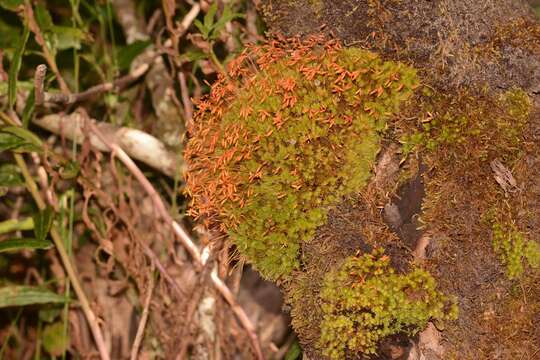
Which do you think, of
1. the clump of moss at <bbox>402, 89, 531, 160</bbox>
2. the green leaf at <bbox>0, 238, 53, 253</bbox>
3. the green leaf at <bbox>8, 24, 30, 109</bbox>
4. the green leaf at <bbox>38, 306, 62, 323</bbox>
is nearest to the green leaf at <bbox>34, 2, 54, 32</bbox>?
the green leaf at <bbox>8, 24, 30, 109</bbox>

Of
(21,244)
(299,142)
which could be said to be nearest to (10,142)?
(21,244)

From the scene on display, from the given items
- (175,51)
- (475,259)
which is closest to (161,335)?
(175,51)

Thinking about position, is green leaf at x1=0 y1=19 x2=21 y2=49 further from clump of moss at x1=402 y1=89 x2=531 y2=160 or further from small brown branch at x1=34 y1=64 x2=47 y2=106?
clump of moss at x1=402 y1=89 x2=531 y2=160

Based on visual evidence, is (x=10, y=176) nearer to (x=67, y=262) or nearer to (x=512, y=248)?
(x=67, y=262)

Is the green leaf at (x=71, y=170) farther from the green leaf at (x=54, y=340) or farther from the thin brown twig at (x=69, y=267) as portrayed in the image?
the green leaf at (x=54, y=340)

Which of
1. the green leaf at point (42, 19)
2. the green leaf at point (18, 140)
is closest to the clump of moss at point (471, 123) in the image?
the green leaf at point (18, 140)
